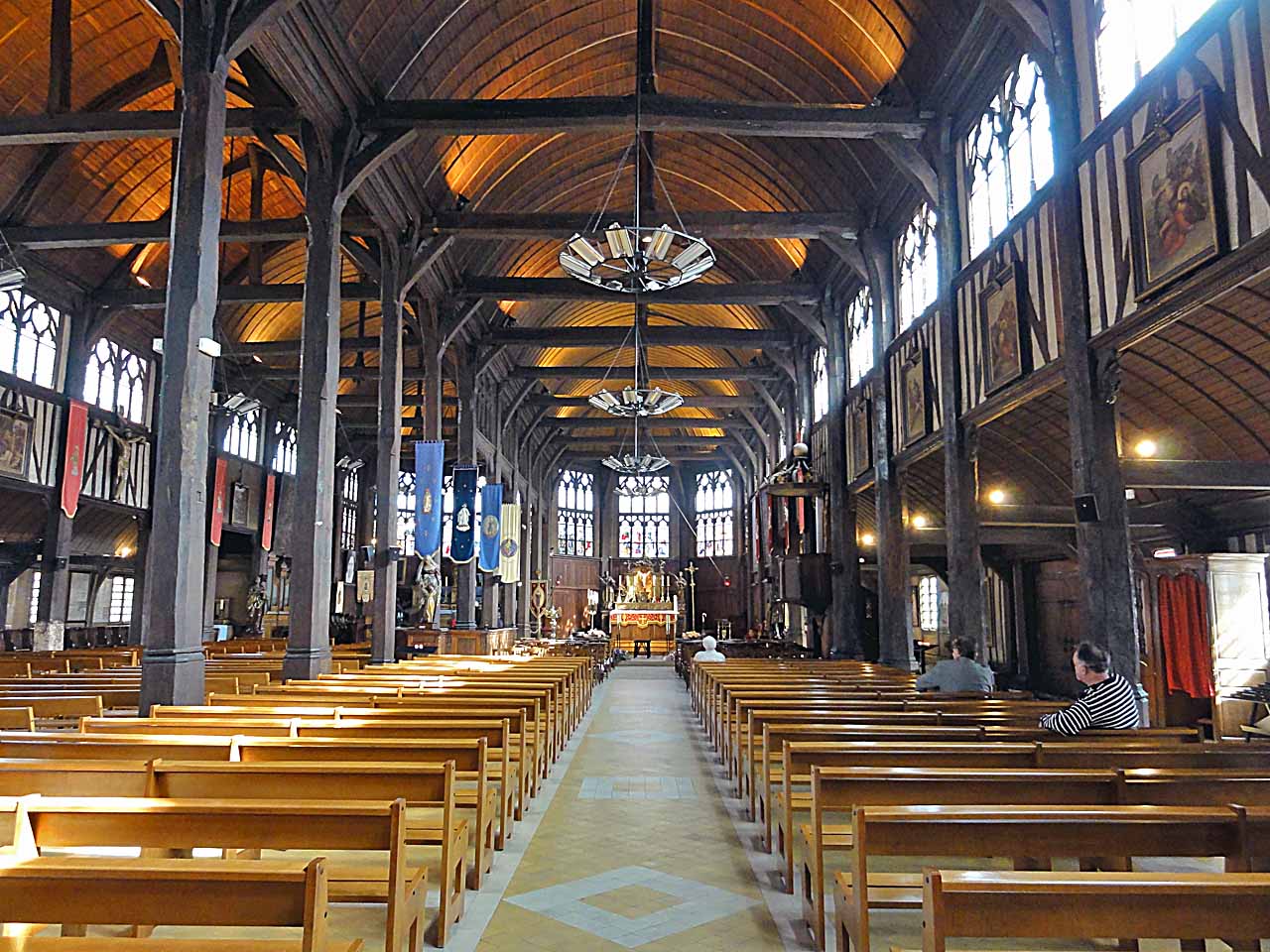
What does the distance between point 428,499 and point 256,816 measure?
12.1m

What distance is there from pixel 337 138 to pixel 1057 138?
360 inches

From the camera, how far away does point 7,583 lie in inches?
767

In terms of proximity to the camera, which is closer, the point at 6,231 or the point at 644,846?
the point at 644,846

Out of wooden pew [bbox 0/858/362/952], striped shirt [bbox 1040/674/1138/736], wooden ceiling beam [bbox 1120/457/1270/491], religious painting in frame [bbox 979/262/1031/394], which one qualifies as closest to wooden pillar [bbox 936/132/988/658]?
religious painting in frame [bbox 979/262/1031/394]

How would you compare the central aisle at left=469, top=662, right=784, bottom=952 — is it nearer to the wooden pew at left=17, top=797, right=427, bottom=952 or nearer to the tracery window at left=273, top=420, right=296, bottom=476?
the wooden pew at left=17, top=797, right=427, bottom=952

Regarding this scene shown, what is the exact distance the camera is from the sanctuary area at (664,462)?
3.56 meters

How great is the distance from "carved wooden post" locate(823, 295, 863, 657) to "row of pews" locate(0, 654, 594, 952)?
453 inches

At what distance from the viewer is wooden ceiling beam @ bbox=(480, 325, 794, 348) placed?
2112 cm

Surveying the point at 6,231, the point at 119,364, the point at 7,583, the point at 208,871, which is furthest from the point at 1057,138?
the point at 7,583

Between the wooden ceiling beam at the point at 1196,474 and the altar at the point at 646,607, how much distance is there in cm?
2306

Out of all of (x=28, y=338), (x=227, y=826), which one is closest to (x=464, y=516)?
(x=28, y=338)

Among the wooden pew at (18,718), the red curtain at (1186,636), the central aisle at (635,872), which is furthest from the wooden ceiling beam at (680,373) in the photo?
the wooden pew at (18,718)

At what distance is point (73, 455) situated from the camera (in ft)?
55.8

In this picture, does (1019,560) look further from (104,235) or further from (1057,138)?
(104,235)
